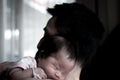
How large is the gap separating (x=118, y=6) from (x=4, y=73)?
1.38 metres

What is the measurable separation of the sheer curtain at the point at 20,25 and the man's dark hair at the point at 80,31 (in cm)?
132

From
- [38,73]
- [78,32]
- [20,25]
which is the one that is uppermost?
[78,32]

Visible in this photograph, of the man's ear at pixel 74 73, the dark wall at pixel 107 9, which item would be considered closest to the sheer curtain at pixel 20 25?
the dark wall at pixel 107 9

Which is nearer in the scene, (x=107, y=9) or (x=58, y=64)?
(x=58, y=64)

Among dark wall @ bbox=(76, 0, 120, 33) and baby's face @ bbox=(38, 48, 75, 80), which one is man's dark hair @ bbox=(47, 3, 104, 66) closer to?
baby's face @ bbox=(38, 48, 75, 80)

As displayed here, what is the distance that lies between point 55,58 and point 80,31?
0.41 ft

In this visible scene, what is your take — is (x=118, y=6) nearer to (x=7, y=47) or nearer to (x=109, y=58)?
(x=7, y=47)

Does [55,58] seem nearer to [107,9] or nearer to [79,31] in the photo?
[79,31]

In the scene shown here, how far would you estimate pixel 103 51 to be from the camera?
1.11 feet

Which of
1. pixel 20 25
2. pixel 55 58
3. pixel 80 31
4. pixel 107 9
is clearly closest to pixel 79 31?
pixel 80 31

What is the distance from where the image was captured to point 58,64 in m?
0.86

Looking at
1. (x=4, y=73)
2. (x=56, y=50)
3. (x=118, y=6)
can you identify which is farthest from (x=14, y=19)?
(x=56, y=50)

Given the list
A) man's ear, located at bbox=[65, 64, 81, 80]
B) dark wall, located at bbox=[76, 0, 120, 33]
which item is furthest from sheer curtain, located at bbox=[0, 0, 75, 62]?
man's ear, located at bbox=[65, 64, 81, 80]

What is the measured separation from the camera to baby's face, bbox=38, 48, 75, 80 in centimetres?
85
